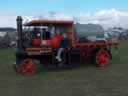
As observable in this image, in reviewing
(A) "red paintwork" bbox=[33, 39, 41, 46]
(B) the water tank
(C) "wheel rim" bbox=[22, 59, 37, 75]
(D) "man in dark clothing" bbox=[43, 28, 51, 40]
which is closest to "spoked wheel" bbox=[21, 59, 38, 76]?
(C) "wheel rim" bbox=[22, 59, 37, 75]

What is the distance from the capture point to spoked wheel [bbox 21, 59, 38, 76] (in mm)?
14273

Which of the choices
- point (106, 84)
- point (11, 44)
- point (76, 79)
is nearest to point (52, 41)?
point (76, 79)

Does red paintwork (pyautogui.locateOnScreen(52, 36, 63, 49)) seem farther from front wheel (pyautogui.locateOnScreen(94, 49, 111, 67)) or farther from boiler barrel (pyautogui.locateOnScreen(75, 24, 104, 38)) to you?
front wheel (pyautogui.locateOnScreen(94, 49, 111, 67))

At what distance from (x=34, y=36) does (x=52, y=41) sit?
2.37ft

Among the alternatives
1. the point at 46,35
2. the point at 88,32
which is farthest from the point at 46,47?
the point at 88,32

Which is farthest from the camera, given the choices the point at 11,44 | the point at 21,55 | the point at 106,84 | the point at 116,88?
the point at 11,44

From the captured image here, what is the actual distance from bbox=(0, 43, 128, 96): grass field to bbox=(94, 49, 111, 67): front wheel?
0.89 feet

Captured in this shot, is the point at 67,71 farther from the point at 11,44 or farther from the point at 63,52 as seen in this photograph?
the point at 11,44

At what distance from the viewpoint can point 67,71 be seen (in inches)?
591

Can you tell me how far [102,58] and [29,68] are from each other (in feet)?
11.1

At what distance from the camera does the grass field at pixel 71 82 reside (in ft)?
33.5

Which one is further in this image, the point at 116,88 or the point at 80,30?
the point at 80,30

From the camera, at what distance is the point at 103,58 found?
16047 millimetres

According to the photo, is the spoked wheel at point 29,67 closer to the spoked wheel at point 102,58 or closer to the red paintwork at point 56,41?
the red paintwork at point 56,41
